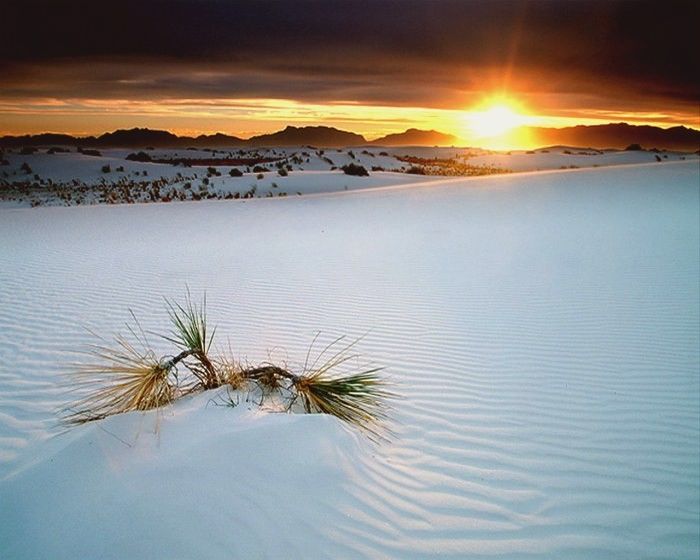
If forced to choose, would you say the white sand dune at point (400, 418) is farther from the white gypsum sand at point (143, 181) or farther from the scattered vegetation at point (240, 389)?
the white gypsum sand at point (143, 181)

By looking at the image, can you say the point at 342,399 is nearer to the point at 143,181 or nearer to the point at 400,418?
the point at 400,418

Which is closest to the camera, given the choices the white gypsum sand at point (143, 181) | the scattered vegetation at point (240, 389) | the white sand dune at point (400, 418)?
the white sand dune at point (400, 418)

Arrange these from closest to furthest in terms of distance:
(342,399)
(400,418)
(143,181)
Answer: (342,399) < (400,418) < (143,181)

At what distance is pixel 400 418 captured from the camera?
381 centimetres

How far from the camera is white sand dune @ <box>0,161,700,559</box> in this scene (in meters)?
2.45

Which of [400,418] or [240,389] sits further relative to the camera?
[400,418]

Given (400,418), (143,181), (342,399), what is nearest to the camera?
(342,399)

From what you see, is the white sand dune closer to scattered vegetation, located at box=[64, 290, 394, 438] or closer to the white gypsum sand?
scattered vegetation, located at box=[64, 290, 394, 438]

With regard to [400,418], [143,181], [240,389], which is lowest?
[240,389]

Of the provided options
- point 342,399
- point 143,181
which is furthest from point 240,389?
point 143,181

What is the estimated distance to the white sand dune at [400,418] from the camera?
245cm

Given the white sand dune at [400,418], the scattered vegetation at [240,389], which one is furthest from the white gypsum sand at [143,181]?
the scattered vegetation at [240,389]

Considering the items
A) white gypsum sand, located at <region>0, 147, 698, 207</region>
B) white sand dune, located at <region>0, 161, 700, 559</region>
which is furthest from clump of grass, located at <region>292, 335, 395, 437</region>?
white gypsum sand, located at <region>0, 147, 698, 207</region>

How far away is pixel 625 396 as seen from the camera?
4227mm
